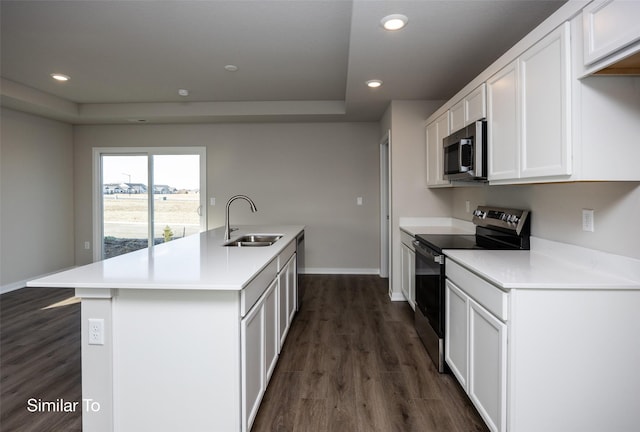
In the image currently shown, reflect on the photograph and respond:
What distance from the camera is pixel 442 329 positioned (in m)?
2.38

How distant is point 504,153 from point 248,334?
70.9 inches

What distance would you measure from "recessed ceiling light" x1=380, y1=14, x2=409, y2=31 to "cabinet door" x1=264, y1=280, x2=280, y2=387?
1.79m

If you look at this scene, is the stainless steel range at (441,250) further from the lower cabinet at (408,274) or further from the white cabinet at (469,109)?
the white cabinet at (469,109)

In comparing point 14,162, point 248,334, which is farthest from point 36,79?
point 248,334

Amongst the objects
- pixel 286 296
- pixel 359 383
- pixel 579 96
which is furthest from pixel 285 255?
pixel 579 96

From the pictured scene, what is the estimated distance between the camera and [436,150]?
359 centimetres

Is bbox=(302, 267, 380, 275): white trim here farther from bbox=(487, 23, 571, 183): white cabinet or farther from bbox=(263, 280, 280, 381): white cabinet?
bbox=(487, 23, 571, 183): white cabinet

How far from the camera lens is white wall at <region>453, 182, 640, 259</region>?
165cm

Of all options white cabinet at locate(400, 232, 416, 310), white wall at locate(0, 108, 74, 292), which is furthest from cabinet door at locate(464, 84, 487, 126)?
white wall at locate(0, 108, 74, 292)

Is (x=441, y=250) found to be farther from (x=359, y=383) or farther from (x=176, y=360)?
(x=176, y=360)

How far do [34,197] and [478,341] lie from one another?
5782mm

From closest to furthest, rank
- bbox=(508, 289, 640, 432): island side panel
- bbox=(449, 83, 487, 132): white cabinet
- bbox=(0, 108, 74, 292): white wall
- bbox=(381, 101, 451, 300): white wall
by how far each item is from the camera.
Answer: bbox=(508, 289, 640, 432): island side panel
bbox=(449, 83, 487, 132): white cabinet
bbox=(381, 101, 451, 300): white wall
bbox=(0, 108, 74, 292): white wall

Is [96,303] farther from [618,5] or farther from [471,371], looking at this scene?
[618,5]

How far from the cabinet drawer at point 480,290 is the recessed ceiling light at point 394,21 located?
1.52 meters
